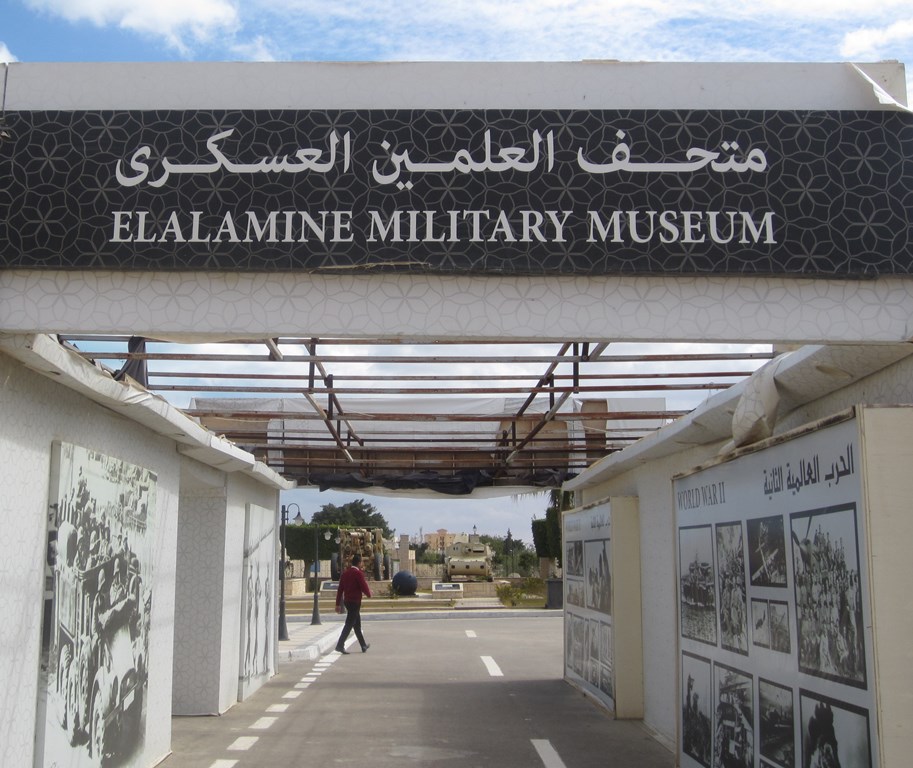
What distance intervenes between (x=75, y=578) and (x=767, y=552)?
439cm

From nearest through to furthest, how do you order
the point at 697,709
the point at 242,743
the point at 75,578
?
the point at 75,578 → the point at 697,709 → the point at 242,743

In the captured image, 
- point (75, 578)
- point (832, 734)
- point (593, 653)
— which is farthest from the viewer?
point (593, 653)

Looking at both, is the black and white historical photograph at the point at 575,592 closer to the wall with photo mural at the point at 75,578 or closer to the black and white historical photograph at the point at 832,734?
the wall with photo mural at the point at 75,578

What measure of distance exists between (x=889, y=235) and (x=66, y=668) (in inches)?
218

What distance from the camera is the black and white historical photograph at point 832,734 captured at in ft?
15.4

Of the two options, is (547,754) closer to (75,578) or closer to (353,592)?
(75,578)

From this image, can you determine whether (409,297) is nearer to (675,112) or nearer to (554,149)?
(554,149)

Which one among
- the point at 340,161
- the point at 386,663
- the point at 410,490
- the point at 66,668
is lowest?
the point at 386,663

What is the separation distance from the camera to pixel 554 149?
18.2 feet

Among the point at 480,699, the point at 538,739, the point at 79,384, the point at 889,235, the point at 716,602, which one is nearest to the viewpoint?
the point at 889,235

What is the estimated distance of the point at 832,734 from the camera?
5020 millimetres

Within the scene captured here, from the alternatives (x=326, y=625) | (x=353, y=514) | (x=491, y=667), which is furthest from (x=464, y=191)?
(x=353, y=514)

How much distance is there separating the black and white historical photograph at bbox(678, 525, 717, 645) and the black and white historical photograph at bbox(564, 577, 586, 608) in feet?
17.3

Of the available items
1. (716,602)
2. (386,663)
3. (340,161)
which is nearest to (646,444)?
(716,602)
